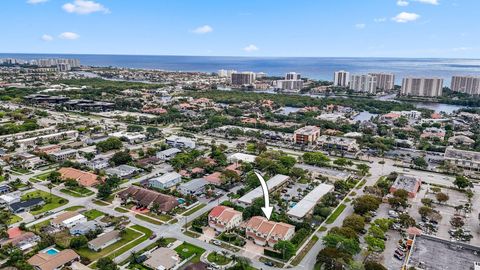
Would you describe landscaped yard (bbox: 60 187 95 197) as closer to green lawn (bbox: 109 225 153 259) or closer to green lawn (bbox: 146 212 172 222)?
green lawn (bbox: 146 212 172 222)

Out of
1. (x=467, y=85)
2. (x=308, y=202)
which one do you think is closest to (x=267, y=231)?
(x=308, y=202)

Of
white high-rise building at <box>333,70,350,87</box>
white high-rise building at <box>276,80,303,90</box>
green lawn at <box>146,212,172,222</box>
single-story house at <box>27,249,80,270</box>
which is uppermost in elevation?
white high-rise building at <box>333,70,350,87</box>

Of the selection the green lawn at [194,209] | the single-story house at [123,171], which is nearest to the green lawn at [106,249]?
the green lawn at [194,209]

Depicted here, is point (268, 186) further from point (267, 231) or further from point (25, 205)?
point (25, 205)

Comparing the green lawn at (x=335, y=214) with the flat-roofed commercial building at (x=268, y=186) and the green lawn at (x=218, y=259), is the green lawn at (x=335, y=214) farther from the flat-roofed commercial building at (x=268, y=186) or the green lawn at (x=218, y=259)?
the green lawn at (x=218, y=259)

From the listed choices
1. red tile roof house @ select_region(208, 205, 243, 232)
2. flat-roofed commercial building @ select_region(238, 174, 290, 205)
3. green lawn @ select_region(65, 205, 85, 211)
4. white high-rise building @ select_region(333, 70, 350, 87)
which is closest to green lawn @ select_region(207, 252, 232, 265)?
red tile roof house @ select_region(208, 205, 243, 232)
